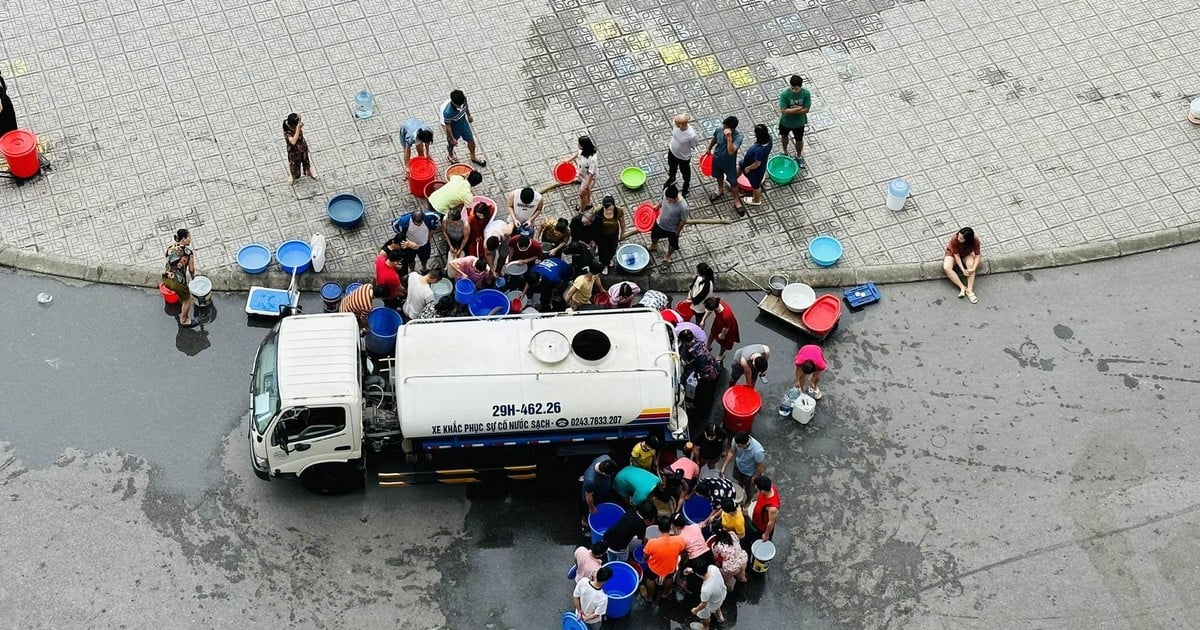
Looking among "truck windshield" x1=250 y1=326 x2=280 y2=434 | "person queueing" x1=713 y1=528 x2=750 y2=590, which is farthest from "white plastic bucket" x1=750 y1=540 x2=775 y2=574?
"truck windshield" x1=250 y1=326 x2=280 y2=434

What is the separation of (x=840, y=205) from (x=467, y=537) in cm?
786

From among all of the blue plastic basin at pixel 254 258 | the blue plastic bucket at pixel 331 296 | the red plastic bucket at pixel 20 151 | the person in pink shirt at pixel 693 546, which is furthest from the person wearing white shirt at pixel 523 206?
the red plastic bucket at pixel 20 151

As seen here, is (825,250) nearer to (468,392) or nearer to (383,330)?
(468,392)

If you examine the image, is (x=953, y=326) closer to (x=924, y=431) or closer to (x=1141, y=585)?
(x=924, y=431)

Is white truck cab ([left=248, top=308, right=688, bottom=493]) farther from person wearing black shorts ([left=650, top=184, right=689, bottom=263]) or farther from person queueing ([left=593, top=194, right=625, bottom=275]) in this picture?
person wearing black shorts ([left=650, top=184, right=689, bottom=263])

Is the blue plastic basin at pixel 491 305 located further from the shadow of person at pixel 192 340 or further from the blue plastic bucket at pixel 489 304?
the shadow of person at pixel 192 340

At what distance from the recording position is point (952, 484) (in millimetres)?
17125

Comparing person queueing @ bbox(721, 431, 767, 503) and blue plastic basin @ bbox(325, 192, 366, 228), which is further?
blue plastic basin @ bbox(325, 192, 366, 228)

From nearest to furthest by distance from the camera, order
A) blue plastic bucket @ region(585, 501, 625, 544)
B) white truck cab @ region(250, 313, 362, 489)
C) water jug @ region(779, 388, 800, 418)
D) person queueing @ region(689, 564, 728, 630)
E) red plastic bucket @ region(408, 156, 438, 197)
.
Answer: person queueing @ region(689, 564, 728, 630) < white truck cab @ region(250, 313, 362, 489) < blue plastic bucket @ region(585, 501, 625, 544) < water jug @ region(779, 388, 800, 418) < red plastic bucket @ region(408, 156, 438, 197)

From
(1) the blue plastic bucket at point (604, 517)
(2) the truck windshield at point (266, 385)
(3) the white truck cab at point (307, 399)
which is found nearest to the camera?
(3) the white truck cab at point (307, 399)

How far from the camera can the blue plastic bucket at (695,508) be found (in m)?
16.2

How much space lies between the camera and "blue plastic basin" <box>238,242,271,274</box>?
1880 cm

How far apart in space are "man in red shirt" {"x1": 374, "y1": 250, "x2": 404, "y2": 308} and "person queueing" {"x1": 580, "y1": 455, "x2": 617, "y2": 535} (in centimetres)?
383

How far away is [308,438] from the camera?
15.9 metres
